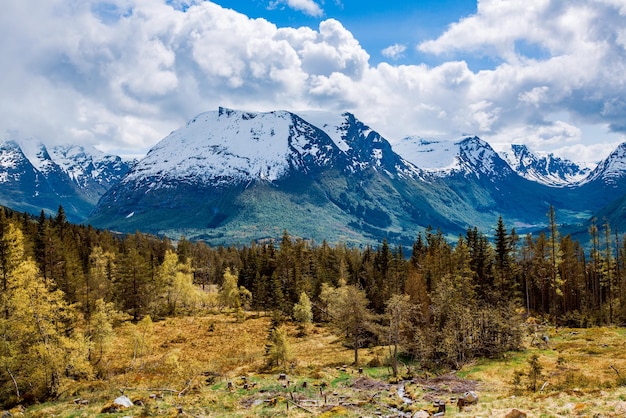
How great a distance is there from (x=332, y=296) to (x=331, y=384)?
155 feet

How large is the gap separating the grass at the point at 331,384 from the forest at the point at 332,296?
10.8 feet

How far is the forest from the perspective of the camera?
37656 mm

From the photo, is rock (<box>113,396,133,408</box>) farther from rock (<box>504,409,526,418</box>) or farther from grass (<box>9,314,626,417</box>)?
rock (<box>504,409,526,418</box>)

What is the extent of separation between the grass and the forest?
3.30 meters

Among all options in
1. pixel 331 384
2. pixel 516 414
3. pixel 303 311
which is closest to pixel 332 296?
pixel 303 311

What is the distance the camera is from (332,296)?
→ 87.4 m

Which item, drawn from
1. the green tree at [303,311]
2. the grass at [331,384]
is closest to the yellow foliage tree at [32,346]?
the grass at [331,384]

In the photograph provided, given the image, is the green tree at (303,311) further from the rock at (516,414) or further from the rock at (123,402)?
the rock at (516,414)

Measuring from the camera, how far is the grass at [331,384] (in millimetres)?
27656

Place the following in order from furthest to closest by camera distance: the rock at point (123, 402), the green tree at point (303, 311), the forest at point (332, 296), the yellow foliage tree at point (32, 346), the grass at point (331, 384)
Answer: the green tree at point (303, 311)
the forest at point (332, 296)
the yellow foliage tree at point (32, 346)
the rock at point (123, 402)
the grass at point (331, 384)

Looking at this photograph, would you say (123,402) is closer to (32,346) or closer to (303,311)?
(32,346)

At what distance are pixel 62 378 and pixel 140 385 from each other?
691 cm

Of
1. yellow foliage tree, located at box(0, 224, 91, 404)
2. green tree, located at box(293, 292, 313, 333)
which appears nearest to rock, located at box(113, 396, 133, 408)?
yellow foliage tree, located at box(0, 224, 91, 404)

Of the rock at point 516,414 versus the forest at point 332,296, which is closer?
the rock at point 516,414
